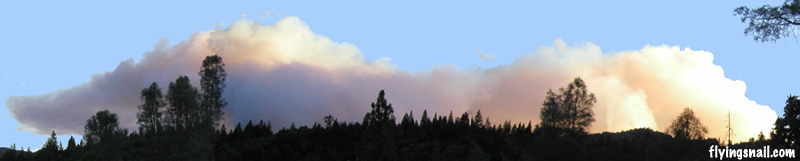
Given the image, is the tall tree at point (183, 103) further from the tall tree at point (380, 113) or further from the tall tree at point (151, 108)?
the tall tree at point (380, 113)

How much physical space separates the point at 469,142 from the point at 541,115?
2561cm

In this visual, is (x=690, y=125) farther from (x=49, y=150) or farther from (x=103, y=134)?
(x=49, y=150)

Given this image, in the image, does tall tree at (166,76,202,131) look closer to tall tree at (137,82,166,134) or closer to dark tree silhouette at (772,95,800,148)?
tall tree at (137,82,166,134)

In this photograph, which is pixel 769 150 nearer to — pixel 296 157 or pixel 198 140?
pixel 198 140

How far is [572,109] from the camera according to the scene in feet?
301

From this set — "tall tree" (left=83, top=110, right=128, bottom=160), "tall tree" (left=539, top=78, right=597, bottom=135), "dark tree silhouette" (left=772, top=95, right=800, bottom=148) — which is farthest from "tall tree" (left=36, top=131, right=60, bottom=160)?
"dark tree silhouette" (left=772, top=95, right=800, bottom=148)

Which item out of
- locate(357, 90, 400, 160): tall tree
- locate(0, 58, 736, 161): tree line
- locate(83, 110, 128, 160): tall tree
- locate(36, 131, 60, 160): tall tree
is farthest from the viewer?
locate(36, 131, 60, 160): tall tree

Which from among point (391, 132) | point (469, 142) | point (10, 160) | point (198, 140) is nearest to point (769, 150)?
point (391, 132)

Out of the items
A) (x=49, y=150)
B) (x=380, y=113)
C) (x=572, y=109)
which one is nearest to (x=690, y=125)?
(x=572, y=109)

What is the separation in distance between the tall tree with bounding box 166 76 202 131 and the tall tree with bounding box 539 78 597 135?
1801 inches

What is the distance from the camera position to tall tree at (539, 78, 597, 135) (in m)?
91.5

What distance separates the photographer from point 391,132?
7888 centimetres

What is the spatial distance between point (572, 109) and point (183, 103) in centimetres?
5043

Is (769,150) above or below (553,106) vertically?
below
